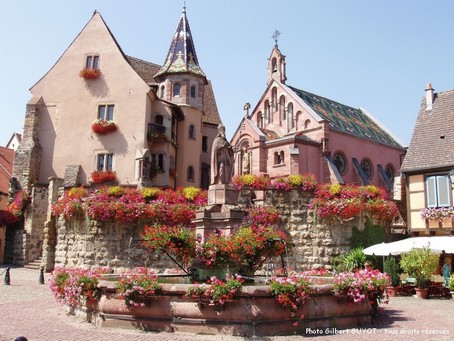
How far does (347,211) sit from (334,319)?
12065 millimetres

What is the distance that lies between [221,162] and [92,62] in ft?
74.9

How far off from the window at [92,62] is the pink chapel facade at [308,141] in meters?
12.7

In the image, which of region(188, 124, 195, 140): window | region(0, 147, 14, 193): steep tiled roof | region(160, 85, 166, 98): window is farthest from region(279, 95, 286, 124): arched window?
region(0, 147, 14, 193): steep tiled roof

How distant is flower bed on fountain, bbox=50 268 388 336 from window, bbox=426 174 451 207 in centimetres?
1451

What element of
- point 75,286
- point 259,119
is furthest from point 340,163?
point 75,286

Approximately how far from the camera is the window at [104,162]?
32.4 metres

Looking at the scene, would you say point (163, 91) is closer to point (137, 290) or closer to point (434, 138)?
point (434, 138)

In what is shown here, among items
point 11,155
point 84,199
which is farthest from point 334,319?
point 11,155

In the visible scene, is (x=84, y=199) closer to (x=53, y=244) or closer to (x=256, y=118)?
(x=53, y=244)

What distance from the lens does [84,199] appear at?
2383 centimetres

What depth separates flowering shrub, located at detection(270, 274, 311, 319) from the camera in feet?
31.5

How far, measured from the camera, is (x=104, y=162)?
107 ft

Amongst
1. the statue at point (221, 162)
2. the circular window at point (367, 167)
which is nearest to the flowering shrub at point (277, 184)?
the statue at point (221, 162)

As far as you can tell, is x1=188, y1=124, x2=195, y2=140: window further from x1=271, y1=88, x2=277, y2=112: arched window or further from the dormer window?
x1=271, y1=88, x2=277, y2=112: arched window
